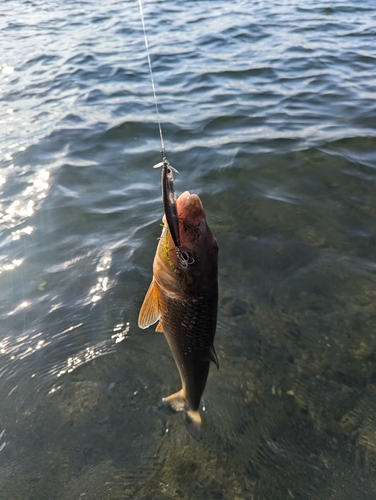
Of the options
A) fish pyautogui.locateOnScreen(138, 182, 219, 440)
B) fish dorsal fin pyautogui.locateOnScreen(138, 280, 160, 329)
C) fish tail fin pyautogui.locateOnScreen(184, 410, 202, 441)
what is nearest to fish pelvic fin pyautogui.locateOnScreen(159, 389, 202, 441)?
fish tail fin pyautogui.locateOnScreen(184, 410, 202, 441)

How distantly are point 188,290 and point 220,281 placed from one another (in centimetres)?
236

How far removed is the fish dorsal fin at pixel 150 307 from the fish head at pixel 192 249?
0.34 meters

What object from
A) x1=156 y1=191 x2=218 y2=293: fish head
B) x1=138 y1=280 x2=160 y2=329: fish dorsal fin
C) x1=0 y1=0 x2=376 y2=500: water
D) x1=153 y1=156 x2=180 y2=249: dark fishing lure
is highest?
x1=153 y1=156 x2=180 y2=249: dark fishing lure

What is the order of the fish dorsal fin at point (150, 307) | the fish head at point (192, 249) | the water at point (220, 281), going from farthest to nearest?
the water at point (220, 281) → the fish dorsal fin at point (150, 307) → the fish head at point (192, 249)

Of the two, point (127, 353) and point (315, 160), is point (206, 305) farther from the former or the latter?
point (315, 160)

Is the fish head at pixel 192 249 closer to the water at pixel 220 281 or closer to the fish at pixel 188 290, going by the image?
the fish at pixel 188 290

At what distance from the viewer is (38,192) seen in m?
6.81

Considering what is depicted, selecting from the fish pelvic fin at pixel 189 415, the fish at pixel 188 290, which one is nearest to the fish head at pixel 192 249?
the fish at pixel 188 290

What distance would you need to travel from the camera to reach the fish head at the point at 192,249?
102 inches

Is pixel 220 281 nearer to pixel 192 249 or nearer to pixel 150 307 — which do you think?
pixel 150 307

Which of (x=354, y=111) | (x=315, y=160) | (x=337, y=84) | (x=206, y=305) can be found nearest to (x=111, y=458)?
(x=206, y=305)

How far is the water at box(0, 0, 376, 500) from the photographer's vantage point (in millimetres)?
3463

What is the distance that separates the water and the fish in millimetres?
815

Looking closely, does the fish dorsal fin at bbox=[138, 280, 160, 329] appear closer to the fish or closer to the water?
the fish
